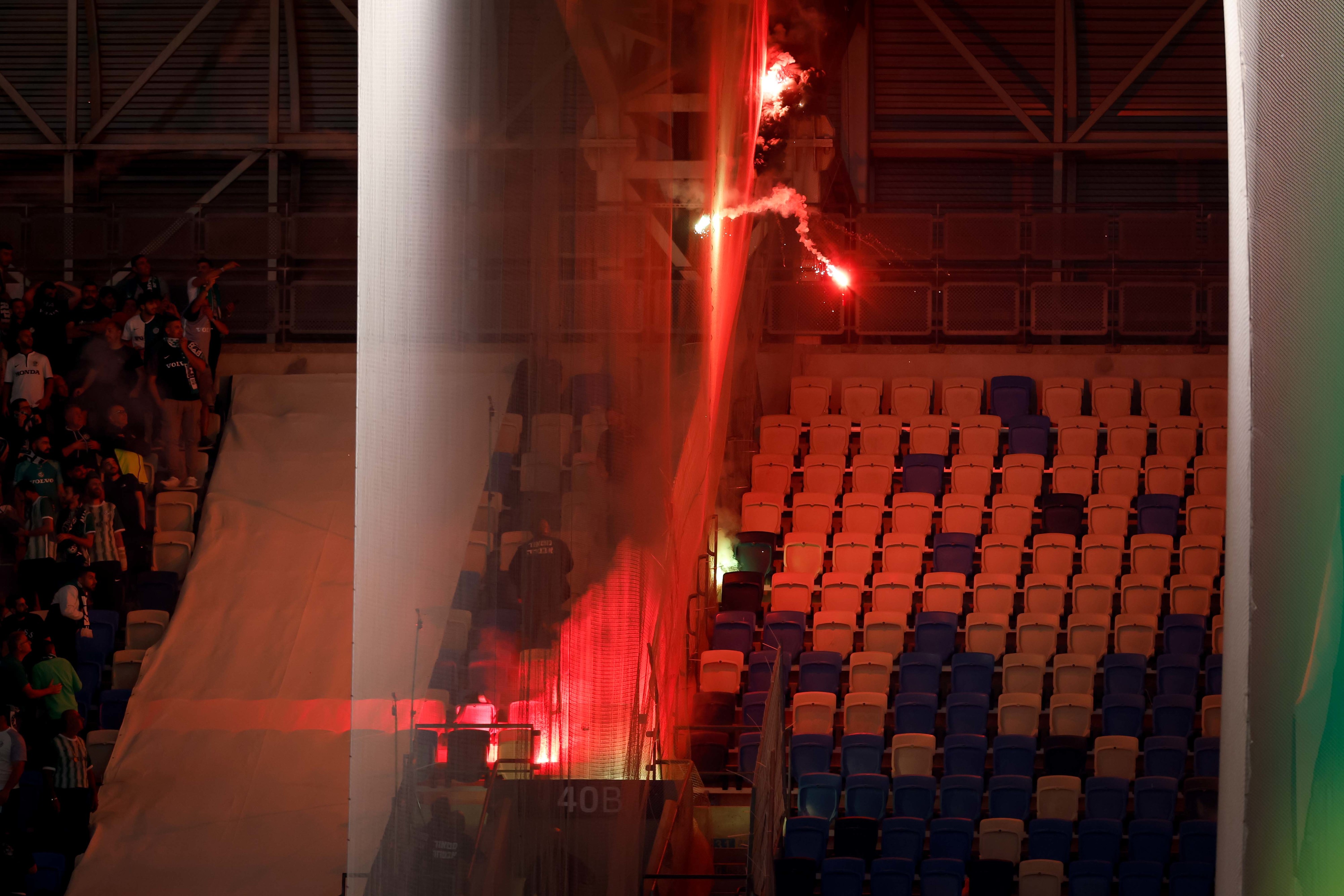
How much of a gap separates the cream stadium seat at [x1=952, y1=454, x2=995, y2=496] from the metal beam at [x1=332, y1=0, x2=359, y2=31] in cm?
730

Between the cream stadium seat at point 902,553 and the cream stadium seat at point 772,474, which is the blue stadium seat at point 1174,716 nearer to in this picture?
the cream stadium seat at point 902,553

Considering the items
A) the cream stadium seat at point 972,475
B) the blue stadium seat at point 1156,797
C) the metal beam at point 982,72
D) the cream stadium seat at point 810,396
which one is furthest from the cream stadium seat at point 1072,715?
the metal beam at point 982,72

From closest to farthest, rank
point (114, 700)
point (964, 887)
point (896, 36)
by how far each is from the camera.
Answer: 1. point (964, 887)
2. point (114, 700)
3. point (896, 36)

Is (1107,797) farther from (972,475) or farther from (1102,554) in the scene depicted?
(972,475)

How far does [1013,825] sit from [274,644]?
16.4 feet

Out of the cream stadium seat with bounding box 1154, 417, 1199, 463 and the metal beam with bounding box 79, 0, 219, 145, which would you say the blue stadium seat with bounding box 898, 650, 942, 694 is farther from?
the metal beam with bounding box 79, 0, 219, 145

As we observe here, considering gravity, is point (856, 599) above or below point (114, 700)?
above

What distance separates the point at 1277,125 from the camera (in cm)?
308

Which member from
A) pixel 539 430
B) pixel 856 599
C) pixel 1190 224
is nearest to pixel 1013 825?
pixel 856 599

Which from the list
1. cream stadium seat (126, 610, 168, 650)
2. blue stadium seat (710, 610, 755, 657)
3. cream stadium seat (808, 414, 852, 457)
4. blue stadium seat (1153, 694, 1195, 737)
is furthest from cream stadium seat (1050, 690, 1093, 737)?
cream stadium seat (126, 610, 168, 650)

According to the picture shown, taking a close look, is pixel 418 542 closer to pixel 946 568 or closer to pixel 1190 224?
pixel 946 568

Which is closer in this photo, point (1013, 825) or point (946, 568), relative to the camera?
point (1013, 825)

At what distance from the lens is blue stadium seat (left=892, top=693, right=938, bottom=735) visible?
8.73m

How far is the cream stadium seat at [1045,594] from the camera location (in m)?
9.77
